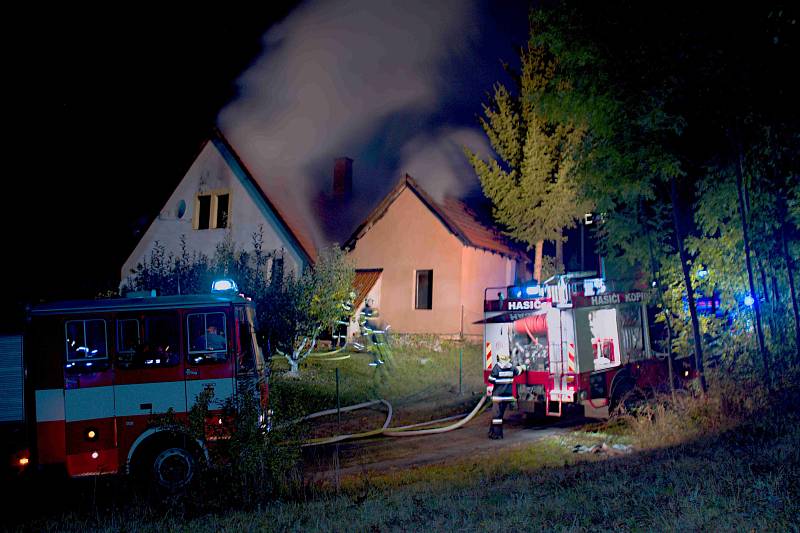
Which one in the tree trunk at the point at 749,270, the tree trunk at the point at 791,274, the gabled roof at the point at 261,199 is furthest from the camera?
the gabled roof at the point at 261,199

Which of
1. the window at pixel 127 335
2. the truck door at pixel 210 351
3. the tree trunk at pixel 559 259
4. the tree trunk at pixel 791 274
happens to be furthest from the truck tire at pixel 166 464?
the tree trunk at pixel 559 259

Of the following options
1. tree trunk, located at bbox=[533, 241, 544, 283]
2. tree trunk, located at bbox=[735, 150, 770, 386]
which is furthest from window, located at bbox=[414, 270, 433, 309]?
tree trunk, located at bbox=[735, 150, 770, 386]

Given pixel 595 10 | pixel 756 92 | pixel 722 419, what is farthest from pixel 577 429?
pixel 595 10

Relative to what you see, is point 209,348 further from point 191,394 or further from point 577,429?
point 577,429

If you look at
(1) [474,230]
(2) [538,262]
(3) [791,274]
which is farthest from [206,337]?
(2) [538,262]

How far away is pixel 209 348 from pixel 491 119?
18.9 metres

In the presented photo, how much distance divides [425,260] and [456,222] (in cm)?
173

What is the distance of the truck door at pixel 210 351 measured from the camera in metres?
8.29

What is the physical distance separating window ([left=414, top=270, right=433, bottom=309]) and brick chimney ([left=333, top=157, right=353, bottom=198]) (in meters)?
5.94

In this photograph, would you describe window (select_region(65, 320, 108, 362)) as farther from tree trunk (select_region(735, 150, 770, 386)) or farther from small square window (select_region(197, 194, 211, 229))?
small square window (select_region(197, 194, 211, 229))

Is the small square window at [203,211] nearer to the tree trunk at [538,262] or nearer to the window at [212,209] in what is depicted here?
the window at [212,209]

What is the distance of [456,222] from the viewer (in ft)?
77.2

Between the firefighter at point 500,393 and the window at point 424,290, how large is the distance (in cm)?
1164

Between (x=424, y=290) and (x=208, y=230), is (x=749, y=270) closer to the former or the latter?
(x=424, y=290)
